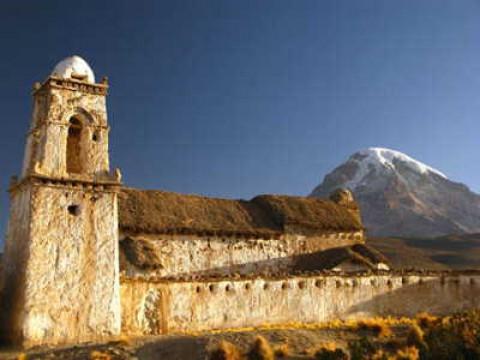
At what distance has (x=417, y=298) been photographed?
879 inches

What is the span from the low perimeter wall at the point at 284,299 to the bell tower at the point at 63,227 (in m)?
1.41

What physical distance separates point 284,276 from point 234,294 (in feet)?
6.77

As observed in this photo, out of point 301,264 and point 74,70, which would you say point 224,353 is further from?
point 301,264

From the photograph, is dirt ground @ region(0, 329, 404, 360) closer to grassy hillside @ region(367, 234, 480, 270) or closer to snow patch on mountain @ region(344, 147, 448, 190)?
grassy hillside @ region(367, 234, 480, 270)

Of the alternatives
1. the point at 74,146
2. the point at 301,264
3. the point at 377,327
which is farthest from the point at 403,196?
the point at 377,327

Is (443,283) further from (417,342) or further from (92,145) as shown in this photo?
(92,145)

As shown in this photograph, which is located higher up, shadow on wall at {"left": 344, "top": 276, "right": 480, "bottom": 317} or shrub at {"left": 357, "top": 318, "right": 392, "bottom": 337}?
shadow on wall at {"left": 344, "top": 276, "right": 480, "bottom": 317}

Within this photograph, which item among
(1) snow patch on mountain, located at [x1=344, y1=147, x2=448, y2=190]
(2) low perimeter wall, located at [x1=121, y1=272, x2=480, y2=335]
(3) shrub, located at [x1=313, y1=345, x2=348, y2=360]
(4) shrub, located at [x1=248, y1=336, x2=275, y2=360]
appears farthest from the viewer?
(1) snow patch on mountain, located at [x1=344, y1=147, x2=448, y2=190]

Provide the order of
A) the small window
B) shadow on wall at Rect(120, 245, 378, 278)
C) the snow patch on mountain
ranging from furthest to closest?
1. the snow patch on mountain
2. shadow on wall at Rect(120, 245, 378, 278)
3. the small window

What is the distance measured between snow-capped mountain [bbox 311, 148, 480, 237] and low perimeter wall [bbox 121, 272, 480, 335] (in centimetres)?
4923

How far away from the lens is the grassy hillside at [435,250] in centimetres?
5022

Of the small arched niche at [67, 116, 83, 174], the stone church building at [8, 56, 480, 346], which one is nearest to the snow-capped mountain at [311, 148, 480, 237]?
the stone church building at [8, 56, 480, 346]

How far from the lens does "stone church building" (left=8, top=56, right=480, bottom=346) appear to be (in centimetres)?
1559

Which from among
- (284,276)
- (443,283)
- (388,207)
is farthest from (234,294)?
(388,207)
